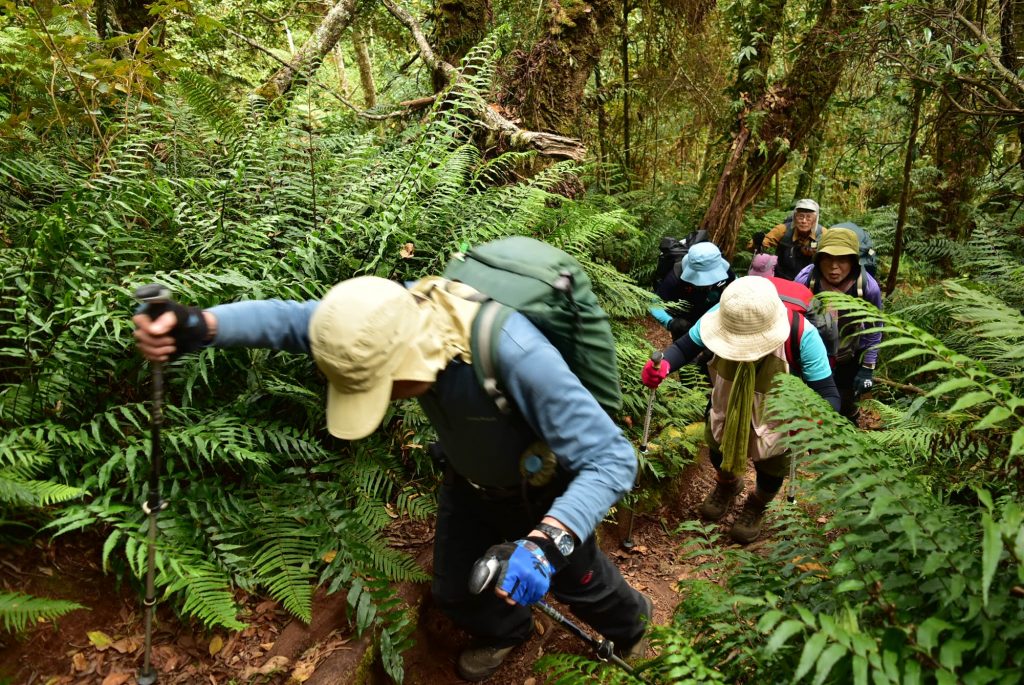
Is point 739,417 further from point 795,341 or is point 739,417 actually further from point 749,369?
point 795,341

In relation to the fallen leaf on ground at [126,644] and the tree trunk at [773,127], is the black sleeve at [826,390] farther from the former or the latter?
the tree trunk at [773,127]

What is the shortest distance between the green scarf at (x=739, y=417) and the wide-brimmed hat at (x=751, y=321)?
0.71 feet

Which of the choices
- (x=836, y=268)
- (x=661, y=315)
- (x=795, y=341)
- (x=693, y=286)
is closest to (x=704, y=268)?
(x=693, y=286)

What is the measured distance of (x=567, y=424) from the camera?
2.09 meters

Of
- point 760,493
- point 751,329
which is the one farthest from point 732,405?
point 760,493

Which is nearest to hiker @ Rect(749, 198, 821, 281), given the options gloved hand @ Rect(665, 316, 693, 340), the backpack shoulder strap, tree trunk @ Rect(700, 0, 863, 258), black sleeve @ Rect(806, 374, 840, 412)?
gloved hand @ Rect(665, 316, 693, 340)

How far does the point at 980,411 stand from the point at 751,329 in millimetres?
1242

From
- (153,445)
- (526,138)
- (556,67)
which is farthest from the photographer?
(556,67)

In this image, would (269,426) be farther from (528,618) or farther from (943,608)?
(943,608)

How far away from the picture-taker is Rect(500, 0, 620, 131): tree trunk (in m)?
6.70

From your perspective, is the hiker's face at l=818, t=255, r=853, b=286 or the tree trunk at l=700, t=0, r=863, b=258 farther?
the tree trunk at l=700, t=0, r=863, b=258

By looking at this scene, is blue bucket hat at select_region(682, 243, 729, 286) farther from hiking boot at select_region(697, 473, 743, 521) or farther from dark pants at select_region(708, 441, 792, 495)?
hiking boot at select_region(697, 473, 743, 521)

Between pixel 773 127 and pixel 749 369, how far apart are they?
18.5 feet

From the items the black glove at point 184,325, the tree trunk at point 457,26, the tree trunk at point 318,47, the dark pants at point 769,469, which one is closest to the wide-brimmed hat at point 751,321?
the dark pants at point 769,469
